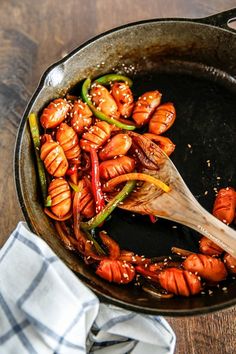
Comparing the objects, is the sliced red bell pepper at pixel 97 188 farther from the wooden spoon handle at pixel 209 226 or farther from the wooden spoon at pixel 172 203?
the wooden spoon handle at pixel 209 226

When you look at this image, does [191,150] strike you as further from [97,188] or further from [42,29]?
[42,29]

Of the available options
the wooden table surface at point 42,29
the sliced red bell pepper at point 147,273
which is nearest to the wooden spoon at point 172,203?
A: the sliced red bell pepper at point 147,273

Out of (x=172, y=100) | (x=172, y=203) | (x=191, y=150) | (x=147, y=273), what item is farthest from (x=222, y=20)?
(x=147, y=273)

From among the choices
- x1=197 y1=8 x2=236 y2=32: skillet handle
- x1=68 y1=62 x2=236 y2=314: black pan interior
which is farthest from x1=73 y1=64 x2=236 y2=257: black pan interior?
x1=197 y1=8 x2=236 y2=32: skillet handle

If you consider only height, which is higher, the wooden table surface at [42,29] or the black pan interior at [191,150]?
the wooden table surface at [42,29]

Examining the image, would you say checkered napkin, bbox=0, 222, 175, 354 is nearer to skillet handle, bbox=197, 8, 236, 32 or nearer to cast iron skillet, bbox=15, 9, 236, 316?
cast iron skillet, bbox=15, 9, 236, 316

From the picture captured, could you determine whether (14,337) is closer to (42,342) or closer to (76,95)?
(42,342)

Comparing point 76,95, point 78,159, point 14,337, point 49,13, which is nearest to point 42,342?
point 14,337
